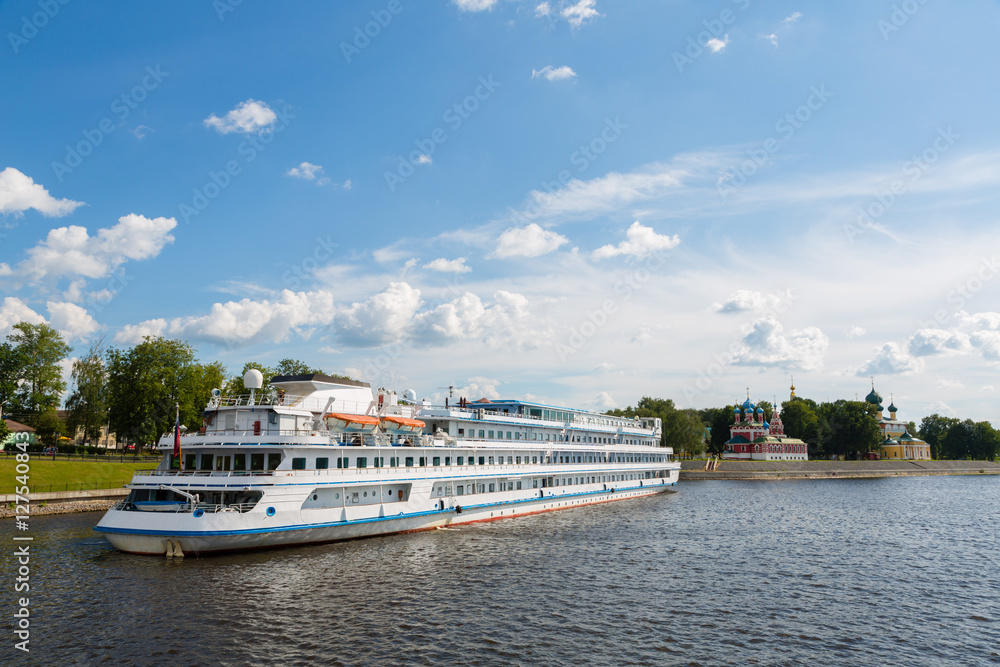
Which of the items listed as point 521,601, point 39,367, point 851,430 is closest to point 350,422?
point 521,601

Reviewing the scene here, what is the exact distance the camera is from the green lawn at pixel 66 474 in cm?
4710

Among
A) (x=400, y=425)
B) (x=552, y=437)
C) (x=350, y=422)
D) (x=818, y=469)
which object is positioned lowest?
(x=818, y=469)

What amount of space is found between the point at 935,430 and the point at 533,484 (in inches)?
7594

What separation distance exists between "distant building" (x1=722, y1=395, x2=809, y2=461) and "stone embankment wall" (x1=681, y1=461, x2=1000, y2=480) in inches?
491

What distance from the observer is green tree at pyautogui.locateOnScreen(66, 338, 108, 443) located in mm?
88375

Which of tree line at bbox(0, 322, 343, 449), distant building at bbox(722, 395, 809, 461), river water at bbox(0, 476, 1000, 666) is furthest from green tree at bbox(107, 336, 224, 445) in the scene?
distant building at bbox(722, 395, 809, 461)

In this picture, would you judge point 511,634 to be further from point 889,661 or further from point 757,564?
point 757,564

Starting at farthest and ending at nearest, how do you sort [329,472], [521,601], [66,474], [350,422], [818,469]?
[818,469] → [66,474] → [350,422] → [329,472] → [521,601]

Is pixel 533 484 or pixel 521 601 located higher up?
pixel 533 484

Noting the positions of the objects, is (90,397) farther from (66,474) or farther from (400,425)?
(400,425)

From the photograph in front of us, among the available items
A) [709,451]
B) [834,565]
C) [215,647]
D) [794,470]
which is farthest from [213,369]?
[709,451]

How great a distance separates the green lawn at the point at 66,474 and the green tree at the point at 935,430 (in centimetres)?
21187

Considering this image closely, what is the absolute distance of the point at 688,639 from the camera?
21.7 meters

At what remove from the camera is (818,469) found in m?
125
